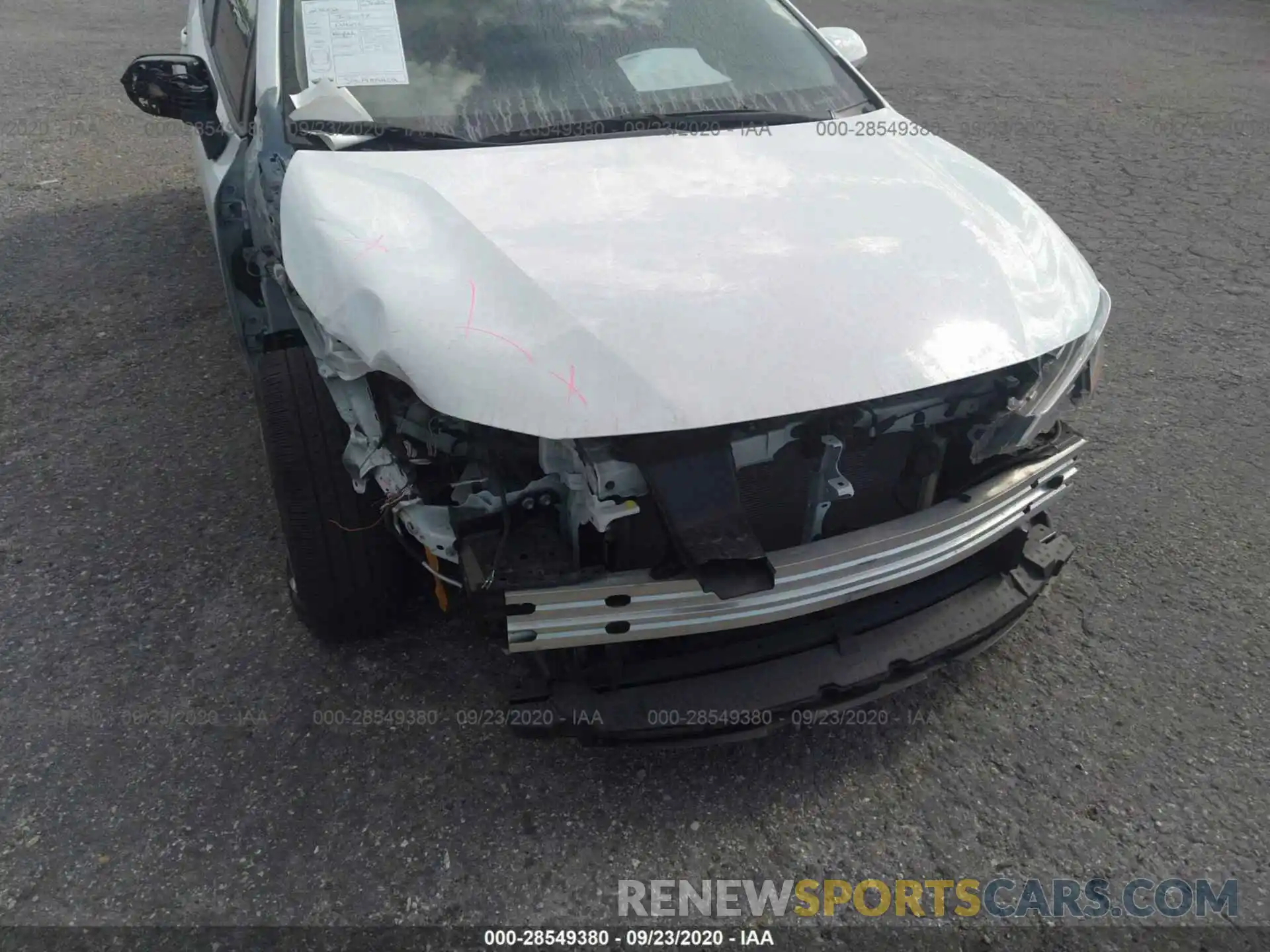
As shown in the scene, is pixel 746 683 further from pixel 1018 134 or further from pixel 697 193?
pixel 1018 134

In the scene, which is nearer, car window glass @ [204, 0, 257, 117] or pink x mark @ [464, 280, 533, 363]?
pink x mark @ [464, 280, 533, 363]

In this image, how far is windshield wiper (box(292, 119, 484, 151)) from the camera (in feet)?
7.58

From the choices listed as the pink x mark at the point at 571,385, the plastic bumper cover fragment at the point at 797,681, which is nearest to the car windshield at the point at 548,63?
the pink x mark at the point at 571,385

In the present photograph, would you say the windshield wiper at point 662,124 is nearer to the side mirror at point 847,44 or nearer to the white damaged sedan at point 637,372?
the white damaged sedan at point 637,372

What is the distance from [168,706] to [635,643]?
4.00ft

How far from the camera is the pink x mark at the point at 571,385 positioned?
169 centimetres

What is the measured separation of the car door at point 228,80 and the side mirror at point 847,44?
1949 millimetres

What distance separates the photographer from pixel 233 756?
2.15m

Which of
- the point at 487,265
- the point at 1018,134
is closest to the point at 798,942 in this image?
the point at 487,265

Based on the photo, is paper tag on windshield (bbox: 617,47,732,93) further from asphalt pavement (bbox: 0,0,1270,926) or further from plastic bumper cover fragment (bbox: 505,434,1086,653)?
asphalt pavement (bbox: 0,0,1270,926)

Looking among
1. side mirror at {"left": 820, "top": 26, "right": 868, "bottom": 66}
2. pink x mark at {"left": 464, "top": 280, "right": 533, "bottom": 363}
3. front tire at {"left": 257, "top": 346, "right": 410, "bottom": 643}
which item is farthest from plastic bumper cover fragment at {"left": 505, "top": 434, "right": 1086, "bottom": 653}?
side mirror at {"left": 820, "top": 26, "right": 868, "bottom": 66}

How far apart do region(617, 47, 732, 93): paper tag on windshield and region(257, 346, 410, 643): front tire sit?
1306mm

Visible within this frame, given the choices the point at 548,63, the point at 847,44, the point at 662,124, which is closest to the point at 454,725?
the point at 662,124

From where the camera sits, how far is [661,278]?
1.92m
